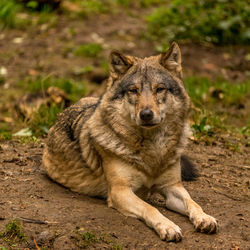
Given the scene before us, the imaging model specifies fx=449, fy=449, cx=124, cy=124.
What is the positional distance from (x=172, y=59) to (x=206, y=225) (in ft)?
5.50

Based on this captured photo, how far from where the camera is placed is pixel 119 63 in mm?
4469

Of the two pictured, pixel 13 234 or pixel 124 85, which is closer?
pixel 13 234

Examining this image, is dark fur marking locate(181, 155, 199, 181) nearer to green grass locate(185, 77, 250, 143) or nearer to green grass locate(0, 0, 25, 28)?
green grass locate(185, 77, 250, 143)

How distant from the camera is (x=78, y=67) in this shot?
9586mm

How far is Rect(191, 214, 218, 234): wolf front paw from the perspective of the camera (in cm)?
380

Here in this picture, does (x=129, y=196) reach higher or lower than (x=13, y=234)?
lower

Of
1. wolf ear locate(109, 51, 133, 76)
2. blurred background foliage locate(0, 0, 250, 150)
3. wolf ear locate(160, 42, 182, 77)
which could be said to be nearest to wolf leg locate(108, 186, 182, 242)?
wolf ear locate(109, 51, 133, 76)

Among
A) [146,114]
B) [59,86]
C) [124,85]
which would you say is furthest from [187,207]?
[59,86]

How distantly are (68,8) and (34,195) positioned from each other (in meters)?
8.72

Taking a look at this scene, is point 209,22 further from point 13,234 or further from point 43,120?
point 13,234

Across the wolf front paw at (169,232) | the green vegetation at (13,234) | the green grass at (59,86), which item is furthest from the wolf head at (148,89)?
the green grass at (59,86)

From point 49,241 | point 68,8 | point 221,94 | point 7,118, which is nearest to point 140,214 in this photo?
point 49,241

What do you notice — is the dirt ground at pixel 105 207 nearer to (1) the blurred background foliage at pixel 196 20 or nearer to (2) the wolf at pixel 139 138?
(2) the wolf at pixel 139 138

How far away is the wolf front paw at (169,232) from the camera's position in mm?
3656
